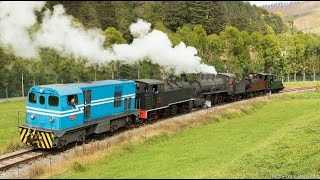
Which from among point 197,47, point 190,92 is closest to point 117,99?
point 190,92

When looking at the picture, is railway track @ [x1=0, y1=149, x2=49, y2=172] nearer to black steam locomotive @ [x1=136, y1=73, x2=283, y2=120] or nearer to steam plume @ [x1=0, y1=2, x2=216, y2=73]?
black steam locomotive @ [x1=136, y1=73, x2=283, y2=120]

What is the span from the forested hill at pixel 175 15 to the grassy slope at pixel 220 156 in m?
49.3

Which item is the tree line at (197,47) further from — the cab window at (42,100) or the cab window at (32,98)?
the cab window at (42,100)

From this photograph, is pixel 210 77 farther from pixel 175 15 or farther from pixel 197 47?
pixel 175 15

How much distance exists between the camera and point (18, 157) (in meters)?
19.7

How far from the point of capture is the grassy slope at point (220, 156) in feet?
47.0

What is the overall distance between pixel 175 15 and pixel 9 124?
191ft

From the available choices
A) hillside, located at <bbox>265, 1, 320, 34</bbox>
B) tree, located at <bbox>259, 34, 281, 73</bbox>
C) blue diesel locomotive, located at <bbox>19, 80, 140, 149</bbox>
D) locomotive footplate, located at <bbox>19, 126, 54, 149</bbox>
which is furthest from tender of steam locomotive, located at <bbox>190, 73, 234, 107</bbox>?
tree, located at <bbox>259, 34, 281, 73</bbox>

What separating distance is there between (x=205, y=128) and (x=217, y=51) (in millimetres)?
44781

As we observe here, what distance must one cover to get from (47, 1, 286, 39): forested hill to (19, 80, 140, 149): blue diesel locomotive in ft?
153

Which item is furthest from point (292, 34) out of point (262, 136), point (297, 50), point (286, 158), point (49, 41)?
point (286, 158)

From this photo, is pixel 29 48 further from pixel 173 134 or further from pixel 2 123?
pixel 173 134

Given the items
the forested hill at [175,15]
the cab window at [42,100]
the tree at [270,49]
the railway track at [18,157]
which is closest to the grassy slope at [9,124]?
the railway track at [18,157]

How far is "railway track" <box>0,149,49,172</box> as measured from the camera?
18244 millimetres
